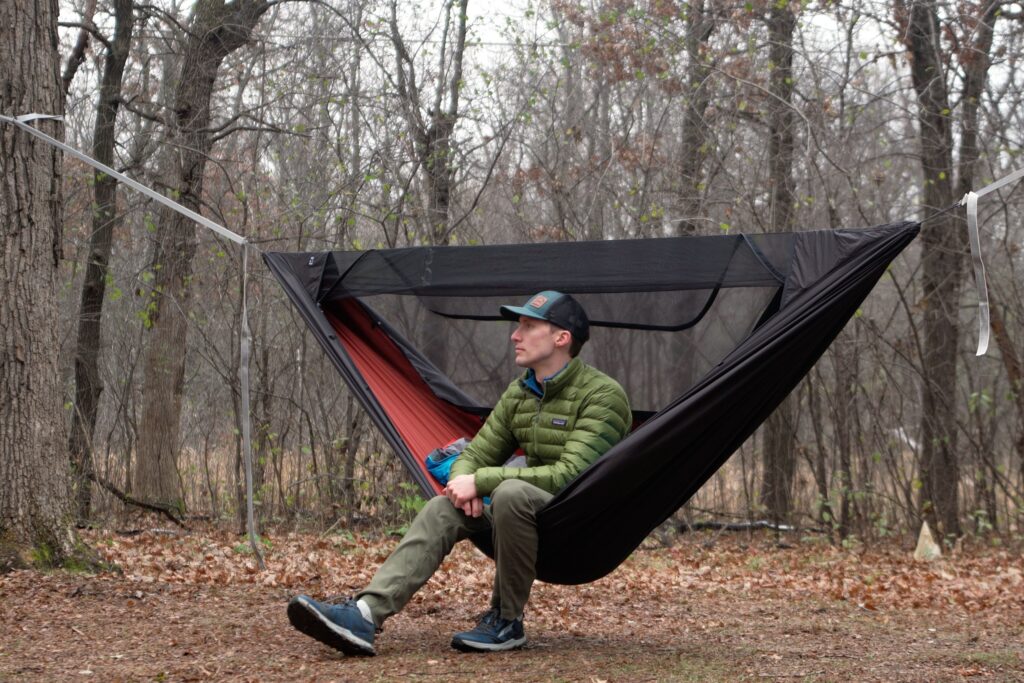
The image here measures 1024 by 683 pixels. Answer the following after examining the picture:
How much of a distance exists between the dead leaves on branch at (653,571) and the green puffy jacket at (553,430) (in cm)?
100

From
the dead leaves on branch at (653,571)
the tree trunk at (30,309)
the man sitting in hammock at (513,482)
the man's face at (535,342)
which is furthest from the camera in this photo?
the dead leaves on branch at (653,571)

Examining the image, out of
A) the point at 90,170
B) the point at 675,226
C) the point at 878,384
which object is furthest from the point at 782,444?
the point at 90,170

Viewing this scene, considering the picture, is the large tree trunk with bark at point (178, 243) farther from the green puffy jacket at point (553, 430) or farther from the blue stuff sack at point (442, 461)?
the green puffy jacket at point (553, 430)

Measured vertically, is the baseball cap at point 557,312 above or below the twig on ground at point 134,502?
above

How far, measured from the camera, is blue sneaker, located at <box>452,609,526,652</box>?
3027mm

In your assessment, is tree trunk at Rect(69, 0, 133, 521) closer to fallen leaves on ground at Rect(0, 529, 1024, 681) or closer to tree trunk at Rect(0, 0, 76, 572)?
fallen leaves on ground at Rect(0, 529, 1024, 681)

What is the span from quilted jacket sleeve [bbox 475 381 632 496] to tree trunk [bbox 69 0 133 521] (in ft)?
16.4

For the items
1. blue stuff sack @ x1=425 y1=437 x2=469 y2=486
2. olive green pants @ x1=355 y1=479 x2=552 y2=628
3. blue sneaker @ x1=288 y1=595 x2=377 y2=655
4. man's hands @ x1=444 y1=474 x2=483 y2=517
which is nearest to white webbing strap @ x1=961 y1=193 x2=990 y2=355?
olive green pants @ x1=355 y1=479 x2=552 y2=628

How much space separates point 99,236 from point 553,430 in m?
5.43

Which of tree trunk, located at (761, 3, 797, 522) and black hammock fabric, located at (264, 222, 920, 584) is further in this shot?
tree trunk, located at (761, 3, 797, 522)

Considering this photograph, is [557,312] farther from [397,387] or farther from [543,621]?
[543,621]

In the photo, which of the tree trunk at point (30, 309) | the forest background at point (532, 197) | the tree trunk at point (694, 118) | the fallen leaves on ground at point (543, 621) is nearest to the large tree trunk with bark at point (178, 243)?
the forest background at point (532, 197)

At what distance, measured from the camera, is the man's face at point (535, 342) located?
317 centimetres

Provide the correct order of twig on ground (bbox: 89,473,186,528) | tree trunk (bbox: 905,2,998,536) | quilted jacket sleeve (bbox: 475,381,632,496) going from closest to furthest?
quilted jacket sleeve (bbox: 475,381,632,496) < twig on ground (bbox: 89,473,186,528) < tree trunk (bbox: 905,2,998,536)
